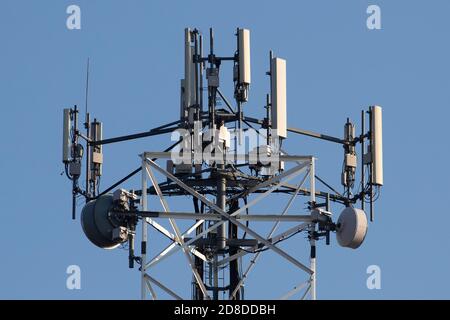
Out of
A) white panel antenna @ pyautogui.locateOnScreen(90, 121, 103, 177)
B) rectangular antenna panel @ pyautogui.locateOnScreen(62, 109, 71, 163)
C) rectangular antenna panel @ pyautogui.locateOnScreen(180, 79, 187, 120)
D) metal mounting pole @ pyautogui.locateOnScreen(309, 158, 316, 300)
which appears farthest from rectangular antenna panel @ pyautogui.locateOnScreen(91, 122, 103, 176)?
metal mounting pole @ pyautogui.locateOnScreen(309, 158, 316, 300)

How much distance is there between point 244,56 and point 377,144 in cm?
627

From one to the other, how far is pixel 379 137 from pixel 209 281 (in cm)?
794

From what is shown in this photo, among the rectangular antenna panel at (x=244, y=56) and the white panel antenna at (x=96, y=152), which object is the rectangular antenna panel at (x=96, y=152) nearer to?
the white panel antenna at (x=96, y=152)

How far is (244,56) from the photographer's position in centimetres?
7000

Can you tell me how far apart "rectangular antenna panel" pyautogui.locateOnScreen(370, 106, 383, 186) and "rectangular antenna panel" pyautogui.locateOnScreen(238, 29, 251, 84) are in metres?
5.72

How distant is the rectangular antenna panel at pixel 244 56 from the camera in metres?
69.8

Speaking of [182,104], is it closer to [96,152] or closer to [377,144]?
[96,152]

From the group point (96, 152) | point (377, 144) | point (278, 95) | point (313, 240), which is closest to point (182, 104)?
point (96, 152)

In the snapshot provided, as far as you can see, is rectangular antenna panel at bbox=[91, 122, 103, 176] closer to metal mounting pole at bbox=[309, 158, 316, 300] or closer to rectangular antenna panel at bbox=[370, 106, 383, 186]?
metal mounting pole at bbox=[309, 158, 316, 300]

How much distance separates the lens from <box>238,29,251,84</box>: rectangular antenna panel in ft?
229
